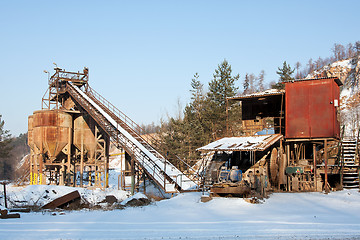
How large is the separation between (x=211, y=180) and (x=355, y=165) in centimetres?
1093

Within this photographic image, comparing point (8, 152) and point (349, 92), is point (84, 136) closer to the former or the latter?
point (8, 152)

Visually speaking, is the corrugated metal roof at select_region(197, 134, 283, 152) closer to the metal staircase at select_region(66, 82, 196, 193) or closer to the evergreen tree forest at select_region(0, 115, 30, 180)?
the metal staircase at select_region(66, 82, 196, 193)

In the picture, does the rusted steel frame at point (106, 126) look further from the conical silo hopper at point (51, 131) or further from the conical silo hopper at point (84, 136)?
the conical silo hopper at point (84, 136)

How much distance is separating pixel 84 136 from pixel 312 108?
24744 mm

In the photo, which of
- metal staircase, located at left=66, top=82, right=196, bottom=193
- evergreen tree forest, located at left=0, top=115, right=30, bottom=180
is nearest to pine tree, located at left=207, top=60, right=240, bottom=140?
metal staircase, located at left=66, top=82, right=196, bottom=193

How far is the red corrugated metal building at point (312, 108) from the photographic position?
27453 mm

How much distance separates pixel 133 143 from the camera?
33375 mm

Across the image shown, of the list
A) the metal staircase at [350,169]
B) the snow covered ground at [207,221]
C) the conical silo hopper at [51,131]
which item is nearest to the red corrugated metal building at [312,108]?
the metal staircase at [350,169]

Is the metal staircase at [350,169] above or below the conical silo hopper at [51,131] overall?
below

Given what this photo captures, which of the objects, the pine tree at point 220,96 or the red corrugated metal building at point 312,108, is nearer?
the red corrugated metal building at point 312,108

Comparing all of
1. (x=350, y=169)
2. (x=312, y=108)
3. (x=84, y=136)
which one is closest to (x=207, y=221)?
(x=312, y=108)

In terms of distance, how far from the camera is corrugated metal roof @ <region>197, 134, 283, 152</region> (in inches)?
949

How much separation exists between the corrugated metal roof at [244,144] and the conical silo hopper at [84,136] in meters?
18.8

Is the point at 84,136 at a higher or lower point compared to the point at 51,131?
lower
